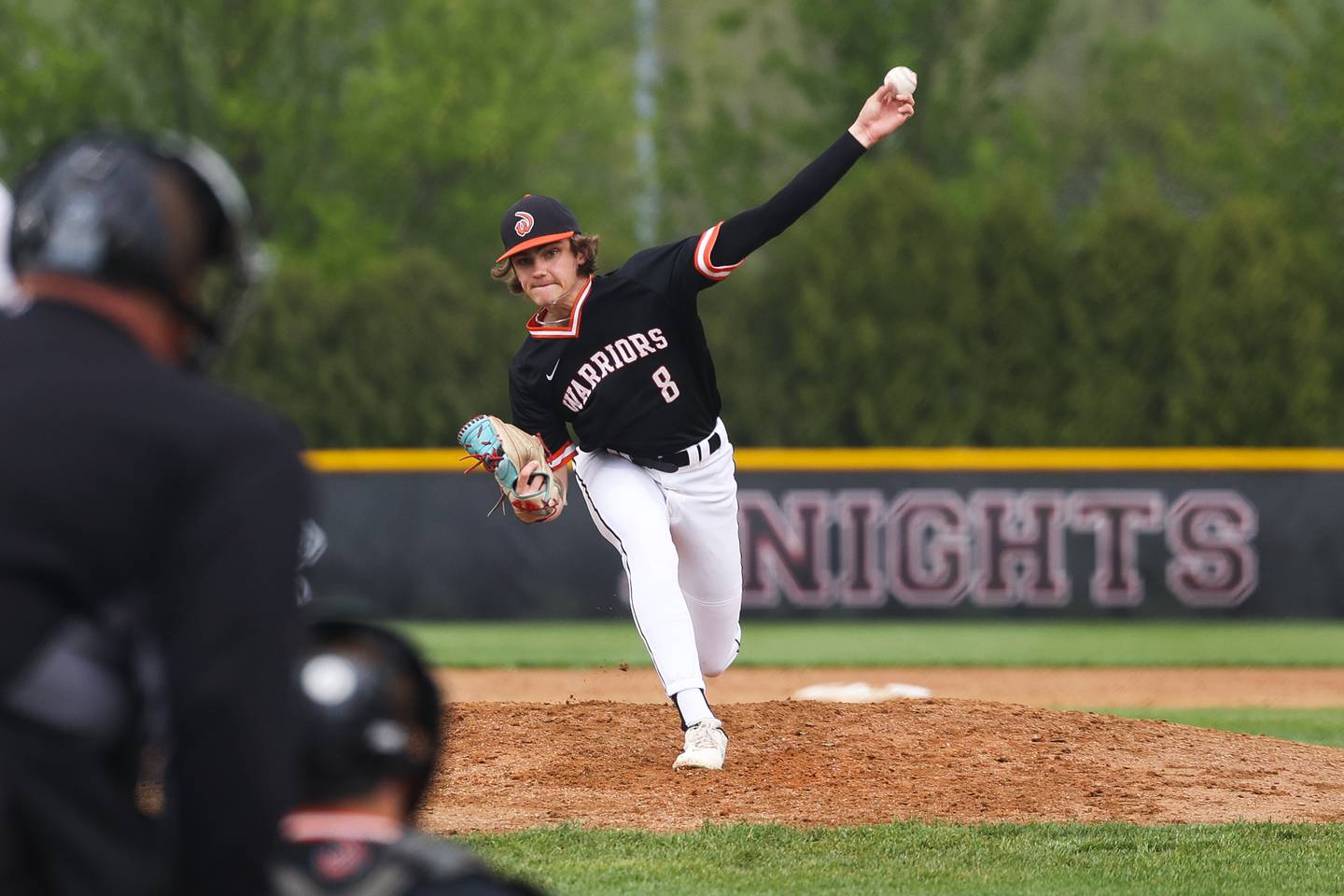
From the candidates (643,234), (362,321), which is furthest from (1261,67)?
(362,321)

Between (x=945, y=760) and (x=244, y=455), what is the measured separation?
16.9ft

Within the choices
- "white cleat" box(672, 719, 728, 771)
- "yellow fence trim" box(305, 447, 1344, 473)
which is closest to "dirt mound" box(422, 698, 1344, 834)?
"white cleat" box(672, 719, 728, 771)

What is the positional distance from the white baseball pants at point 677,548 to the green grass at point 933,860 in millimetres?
866

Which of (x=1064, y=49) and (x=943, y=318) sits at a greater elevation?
(x=1064, y=49)

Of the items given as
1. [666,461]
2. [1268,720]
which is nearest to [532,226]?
[666,461]

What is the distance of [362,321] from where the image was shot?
797 inches

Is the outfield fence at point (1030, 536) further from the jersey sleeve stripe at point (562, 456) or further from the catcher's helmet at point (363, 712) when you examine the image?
the catcher's helmet at point (363, 712)

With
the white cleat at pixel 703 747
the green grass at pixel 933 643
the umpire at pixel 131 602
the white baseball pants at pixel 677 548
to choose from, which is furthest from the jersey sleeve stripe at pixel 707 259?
the green grass at pixel 933 643

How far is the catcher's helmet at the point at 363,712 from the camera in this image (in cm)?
208

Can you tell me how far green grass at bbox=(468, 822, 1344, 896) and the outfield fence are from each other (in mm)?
9190

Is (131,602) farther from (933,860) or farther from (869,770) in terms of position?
(869,770)

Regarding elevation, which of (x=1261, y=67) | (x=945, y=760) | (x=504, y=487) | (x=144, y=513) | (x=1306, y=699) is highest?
(x=1261, y=67)

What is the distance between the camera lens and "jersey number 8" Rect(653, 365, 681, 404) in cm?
649

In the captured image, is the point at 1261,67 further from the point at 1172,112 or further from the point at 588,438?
the point at 588,438
